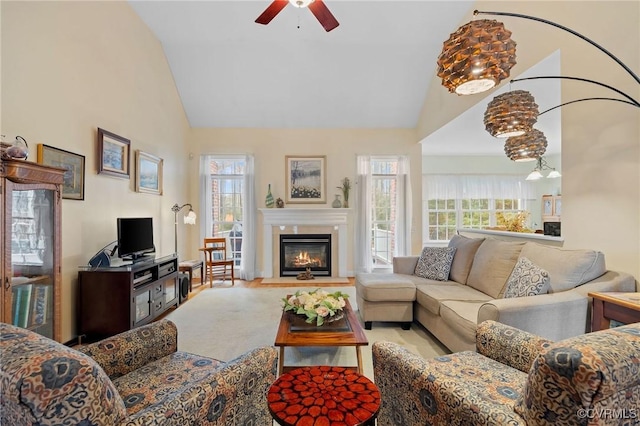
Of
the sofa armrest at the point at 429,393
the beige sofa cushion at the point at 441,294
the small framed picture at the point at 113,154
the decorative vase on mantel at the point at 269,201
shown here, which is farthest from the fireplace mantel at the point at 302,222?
the sofa armrest at the point at 429,393

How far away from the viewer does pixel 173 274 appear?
396cm

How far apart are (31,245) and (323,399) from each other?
99.5 inches

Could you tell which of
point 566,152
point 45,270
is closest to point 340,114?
point 566,152

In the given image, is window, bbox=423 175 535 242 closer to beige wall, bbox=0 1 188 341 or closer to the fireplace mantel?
the fireplace mantel

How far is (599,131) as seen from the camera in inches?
96.2

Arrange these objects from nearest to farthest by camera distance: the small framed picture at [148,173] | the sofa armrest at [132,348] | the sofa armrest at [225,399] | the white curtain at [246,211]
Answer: the sofa armrest at [225,399] → the sofa armrest at [132,348] → the small framed picture at [148,173] → the white curtain at [246,211]

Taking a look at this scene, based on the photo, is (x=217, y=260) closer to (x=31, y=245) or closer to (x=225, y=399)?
(x=31, y=245)

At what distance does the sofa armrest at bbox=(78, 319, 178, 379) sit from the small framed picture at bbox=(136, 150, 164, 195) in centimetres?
307

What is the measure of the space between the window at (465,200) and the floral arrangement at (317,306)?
589cm

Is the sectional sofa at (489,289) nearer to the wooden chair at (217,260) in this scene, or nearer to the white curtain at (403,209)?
the white curtain at (403,209)

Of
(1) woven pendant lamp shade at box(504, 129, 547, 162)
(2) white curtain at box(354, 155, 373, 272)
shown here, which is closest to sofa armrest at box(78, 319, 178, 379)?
(1) woven pendant lamp shade at box(504, 129, 547, 162)

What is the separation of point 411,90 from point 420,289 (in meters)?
3.86

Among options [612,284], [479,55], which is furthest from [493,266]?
[479,55]

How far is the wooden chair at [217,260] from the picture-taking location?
5215mm
